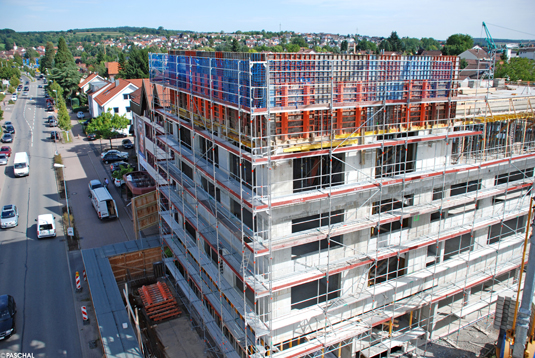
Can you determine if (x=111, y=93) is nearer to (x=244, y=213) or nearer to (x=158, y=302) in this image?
(x=158, y=302)

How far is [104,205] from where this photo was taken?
108 ft

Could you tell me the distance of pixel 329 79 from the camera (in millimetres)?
14875

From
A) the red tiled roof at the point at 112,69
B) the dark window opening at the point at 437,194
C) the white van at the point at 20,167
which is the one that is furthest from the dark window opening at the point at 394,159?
the red tiled roof at the point at 112,69

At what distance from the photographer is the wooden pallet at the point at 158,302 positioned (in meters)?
21.4

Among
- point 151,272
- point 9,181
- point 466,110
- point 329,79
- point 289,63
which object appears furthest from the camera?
point 9,181

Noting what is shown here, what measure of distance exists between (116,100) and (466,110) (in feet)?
172

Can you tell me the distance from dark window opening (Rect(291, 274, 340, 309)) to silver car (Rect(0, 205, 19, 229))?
2608 centimetres

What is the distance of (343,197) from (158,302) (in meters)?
12.2

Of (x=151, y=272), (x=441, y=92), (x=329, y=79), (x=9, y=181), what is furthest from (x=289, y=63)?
(x=9, y=181)

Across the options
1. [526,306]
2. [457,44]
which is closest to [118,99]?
[526,306]

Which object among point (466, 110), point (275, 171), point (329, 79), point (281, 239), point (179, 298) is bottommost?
point (179, 298)

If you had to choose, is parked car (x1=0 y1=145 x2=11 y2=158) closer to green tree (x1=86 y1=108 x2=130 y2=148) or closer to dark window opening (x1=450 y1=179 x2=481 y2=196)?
green tree (x1=86 y1=108 x2=130 y2=148)

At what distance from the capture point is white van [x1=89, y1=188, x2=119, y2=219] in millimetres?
32844

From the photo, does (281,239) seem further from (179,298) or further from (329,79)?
(179,298)
